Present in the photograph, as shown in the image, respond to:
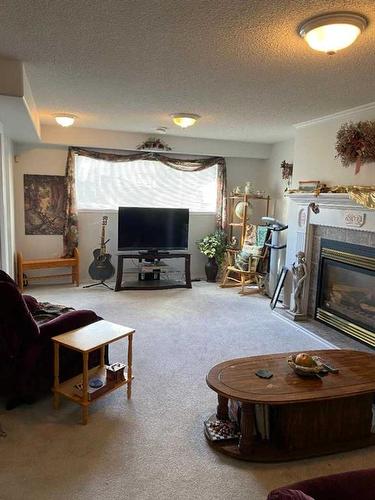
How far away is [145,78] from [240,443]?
272 centimetres

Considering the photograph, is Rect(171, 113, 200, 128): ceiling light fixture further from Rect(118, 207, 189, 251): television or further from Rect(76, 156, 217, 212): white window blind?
Rect(76, 156, 217, 212): white window blind

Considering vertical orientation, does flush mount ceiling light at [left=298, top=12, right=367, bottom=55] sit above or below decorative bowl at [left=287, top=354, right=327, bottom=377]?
above

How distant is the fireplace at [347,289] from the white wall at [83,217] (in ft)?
8.91

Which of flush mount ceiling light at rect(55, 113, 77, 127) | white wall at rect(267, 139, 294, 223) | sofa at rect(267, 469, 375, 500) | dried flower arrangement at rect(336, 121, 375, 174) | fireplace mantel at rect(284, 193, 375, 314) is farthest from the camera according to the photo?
white wall at rect(267, 139, 294, 223)

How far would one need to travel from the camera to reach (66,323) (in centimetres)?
282

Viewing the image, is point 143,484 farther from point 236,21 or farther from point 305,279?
point 305,279

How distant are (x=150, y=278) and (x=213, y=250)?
1.16m

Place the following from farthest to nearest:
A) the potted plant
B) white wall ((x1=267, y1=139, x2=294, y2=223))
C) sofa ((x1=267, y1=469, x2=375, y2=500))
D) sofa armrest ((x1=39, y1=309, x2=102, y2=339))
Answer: the potted plant → white wall ((x1=267, y1=139, x2=294, y2=223)) → sofa armrest ((x1=39, y1=309, x2=102, y2=339)) → sofa ((x1=267, y1=469, x2=375, y2=500))

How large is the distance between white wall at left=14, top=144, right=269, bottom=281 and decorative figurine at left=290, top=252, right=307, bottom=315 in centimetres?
246

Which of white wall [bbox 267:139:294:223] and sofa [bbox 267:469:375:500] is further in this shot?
white wall [bbox 267:139:294:223]

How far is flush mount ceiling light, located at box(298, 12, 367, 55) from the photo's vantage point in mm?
1927

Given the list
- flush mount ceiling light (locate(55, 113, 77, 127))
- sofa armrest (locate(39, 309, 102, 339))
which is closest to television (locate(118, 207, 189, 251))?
flush mount ceiling light (locate(55, 113, 77, 127))

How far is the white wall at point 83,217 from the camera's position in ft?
19.2

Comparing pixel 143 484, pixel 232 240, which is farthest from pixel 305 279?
pixel 143 484
